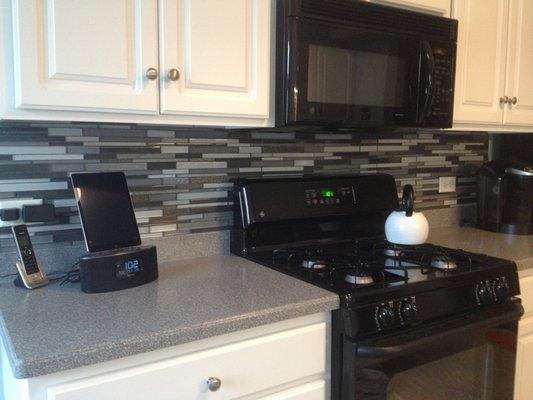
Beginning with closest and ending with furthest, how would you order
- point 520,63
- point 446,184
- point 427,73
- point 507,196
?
point 427,73 < point 520,63 < point 507,196 < point 446,184

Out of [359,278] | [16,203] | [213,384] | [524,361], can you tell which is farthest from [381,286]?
[16,203]

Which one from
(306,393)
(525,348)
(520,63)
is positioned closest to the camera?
(306,393)

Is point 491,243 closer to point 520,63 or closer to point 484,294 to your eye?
point 484,294

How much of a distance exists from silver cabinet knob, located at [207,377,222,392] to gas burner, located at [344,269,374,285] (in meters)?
0.45

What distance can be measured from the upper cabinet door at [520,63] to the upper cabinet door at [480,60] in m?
0.04

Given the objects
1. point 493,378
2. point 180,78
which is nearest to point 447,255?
point 493,378

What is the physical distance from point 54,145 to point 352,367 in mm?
1040

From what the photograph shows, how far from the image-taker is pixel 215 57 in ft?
4.31

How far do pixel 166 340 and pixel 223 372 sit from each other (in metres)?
0.17

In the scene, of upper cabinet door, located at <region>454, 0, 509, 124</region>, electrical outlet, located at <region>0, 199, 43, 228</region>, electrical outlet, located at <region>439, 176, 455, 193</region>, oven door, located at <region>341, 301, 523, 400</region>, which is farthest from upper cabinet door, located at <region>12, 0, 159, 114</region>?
electrical outlet, located at <region>439, 176, 455, 193</region>

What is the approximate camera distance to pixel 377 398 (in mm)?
1198

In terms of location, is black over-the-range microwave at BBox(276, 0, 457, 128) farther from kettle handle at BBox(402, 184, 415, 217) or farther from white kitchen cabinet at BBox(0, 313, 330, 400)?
white kitchen cabinet at BBox(0, 313, 330, 400)

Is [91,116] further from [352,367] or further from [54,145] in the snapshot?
[352,367]

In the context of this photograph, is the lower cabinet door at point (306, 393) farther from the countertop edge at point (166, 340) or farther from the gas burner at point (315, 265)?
the gas burner at point (315, 265)
